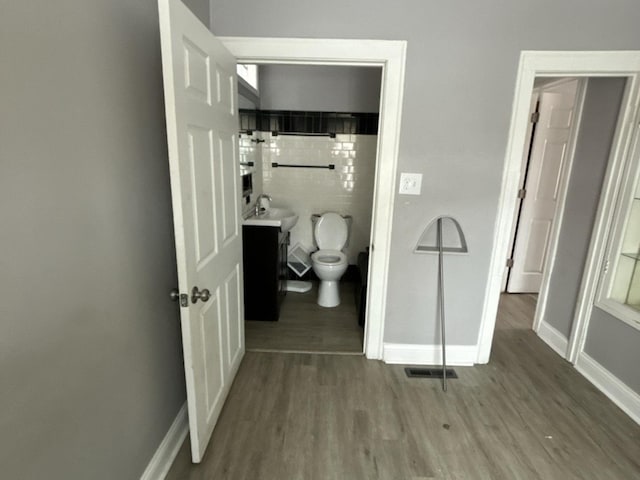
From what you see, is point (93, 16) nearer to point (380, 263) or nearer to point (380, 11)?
point (380, 11)

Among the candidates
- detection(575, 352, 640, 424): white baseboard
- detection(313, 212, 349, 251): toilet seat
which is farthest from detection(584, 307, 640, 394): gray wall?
detection(313, 212, 349, 251): toilet seat

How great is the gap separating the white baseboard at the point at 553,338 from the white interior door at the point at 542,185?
921 mm

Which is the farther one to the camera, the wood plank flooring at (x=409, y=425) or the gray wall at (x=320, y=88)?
the gray wall at (x=320, y=88)

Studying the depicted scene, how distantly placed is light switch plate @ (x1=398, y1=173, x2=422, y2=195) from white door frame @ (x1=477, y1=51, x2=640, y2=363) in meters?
0.51

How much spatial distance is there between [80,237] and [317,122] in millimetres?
2915

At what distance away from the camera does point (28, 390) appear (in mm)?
828

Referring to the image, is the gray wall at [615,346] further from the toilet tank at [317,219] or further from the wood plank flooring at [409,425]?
the toilet tank at [317,219]

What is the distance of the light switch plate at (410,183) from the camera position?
209 cm

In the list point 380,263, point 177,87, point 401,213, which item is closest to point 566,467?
point 380,263

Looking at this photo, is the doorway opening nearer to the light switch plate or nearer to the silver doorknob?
the light switch plate

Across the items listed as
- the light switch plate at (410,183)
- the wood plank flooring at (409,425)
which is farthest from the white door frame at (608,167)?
the light switch plate at (410,183)

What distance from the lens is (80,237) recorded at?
98 cm

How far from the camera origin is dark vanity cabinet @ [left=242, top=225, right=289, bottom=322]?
2.76m

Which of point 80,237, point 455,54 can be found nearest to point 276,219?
point 455,54
